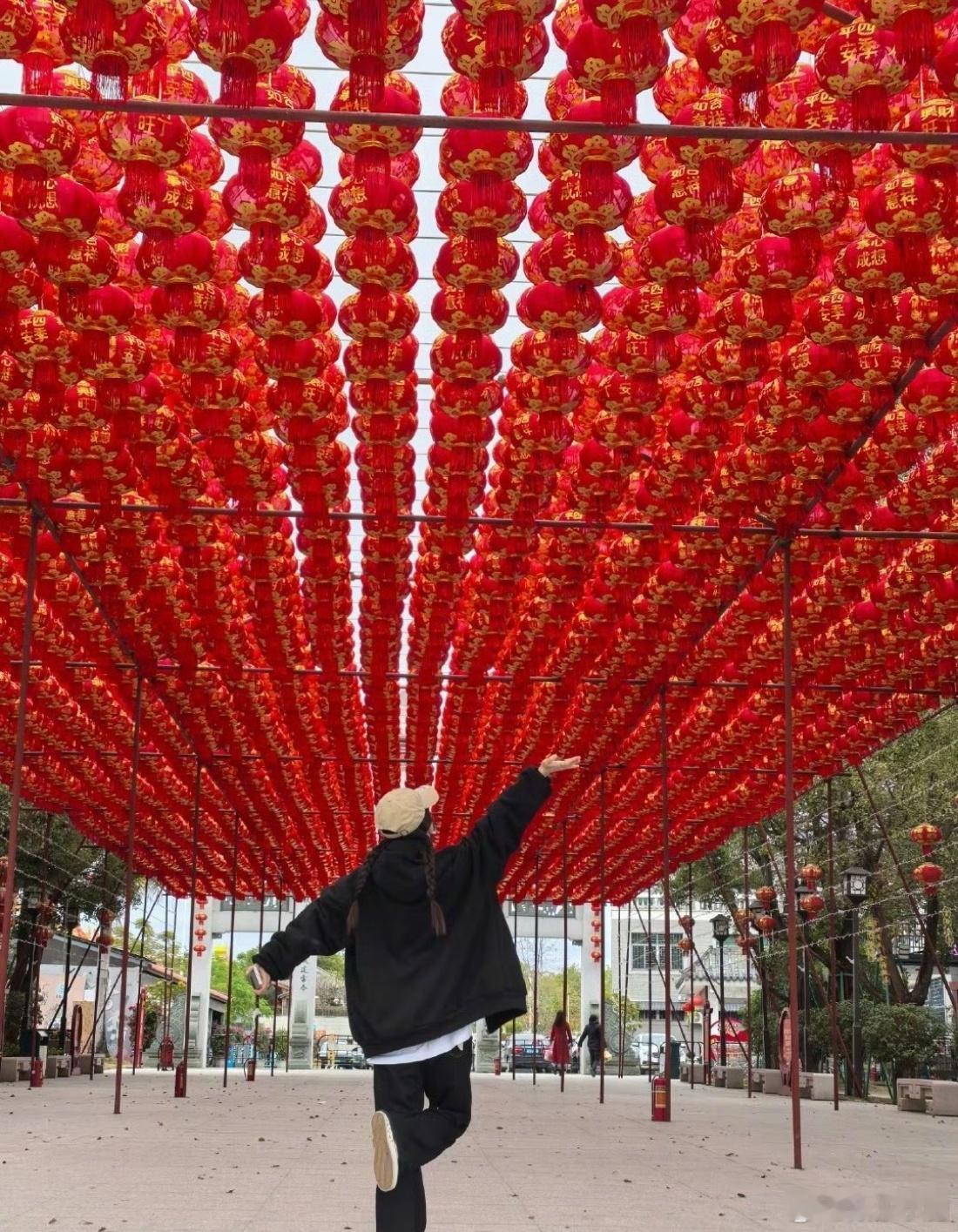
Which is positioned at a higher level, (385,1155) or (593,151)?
(593,151)

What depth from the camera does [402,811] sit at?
A: 5.72m

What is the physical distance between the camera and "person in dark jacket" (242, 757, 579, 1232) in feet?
18.1

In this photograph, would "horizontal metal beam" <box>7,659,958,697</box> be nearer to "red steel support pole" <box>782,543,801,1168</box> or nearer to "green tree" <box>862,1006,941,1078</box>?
"red steel support pole" <box>782,543,801,1168</box>

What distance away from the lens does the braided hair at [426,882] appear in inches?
220

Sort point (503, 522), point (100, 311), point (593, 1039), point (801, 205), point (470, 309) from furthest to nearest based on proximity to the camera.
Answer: point (593, 1039)
point (503, 522)
point (100, 311)
point (470, 309)
point (801, 205)

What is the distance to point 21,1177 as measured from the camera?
30.8 ft

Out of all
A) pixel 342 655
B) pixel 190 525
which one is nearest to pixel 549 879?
pixel 342 655

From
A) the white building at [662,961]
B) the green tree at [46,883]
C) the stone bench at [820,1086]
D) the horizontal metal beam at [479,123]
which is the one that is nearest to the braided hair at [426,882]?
the horizontal metal beam at [479,123]

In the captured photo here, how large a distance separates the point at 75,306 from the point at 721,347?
11.0ft

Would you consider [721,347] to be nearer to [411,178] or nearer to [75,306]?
[411,178]

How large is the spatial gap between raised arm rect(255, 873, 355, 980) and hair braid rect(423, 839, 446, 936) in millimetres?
271

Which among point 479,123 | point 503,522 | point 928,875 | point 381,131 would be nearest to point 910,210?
point 479,123

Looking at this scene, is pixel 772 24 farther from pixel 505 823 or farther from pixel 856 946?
pixel 856 946

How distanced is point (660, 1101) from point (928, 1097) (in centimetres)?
Answer: 628
